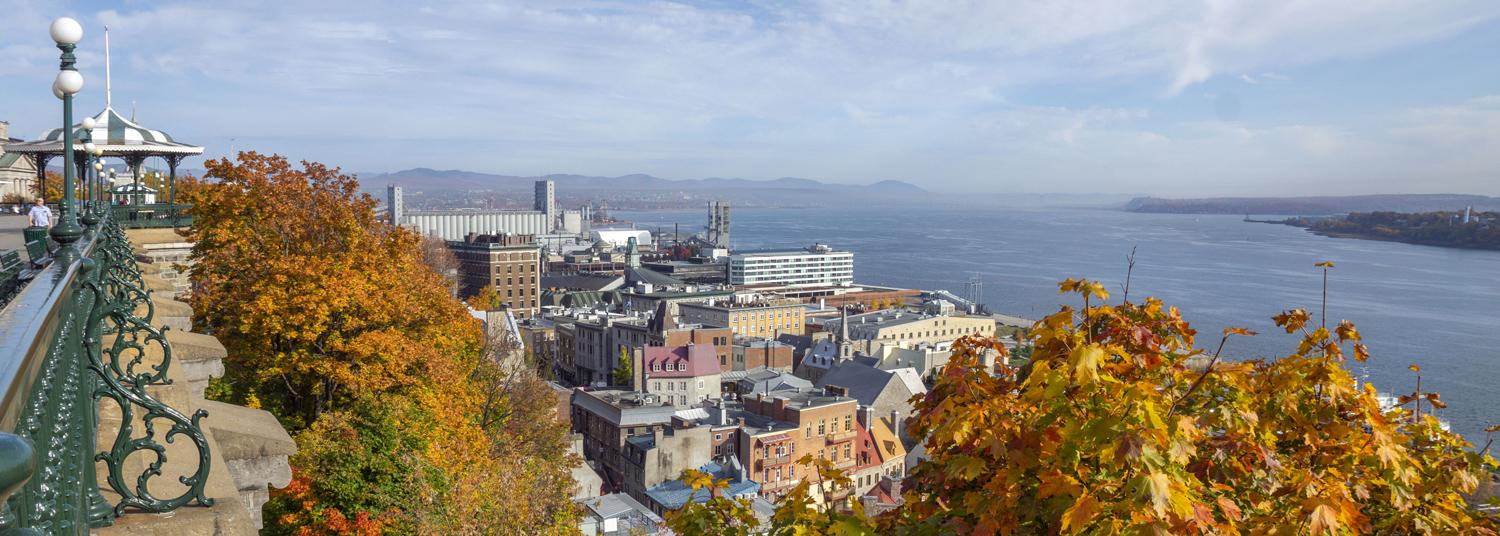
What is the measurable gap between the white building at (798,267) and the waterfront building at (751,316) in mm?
40551

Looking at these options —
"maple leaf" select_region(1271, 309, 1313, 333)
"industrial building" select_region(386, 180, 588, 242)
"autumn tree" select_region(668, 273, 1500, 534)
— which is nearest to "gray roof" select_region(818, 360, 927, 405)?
"maple leaf" select_region(1271, 309, 1313, 333)

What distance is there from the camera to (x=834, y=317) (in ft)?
258

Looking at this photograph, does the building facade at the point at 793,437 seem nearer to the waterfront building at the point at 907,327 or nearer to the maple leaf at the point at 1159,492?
the waterfront building at the point at 907,327

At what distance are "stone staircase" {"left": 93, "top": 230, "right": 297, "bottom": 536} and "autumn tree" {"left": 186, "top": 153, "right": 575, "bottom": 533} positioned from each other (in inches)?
94.9

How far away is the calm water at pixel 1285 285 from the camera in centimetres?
5144

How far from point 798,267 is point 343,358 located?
353ft

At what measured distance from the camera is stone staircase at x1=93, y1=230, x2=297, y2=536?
3867mm

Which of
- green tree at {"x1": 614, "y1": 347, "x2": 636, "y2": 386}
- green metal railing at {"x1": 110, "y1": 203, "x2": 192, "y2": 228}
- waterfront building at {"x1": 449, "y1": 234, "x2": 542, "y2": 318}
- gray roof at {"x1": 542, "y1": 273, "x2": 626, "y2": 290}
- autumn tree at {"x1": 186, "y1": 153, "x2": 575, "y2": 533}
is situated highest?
green metal railing at {"x1": 110, "y1": 203, "x2": 192, "y2": 228}

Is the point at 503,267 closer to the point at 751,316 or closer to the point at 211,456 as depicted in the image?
the point at 751,316

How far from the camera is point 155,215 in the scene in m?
19.7

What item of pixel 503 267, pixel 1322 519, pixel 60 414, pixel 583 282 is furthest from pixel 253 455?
pixel 583 282

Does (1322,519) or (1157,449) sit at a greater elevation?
(1157,449)

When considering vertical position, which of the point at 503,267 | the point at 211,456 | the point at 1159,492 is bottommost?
the point at 503,267

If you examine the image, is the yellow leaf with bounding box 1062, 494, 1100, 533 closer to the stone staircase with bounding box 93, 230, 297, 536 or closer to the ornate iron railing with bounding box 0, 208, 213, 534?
the ornate iron railing with bounding box 0, 208, 213, 534
